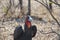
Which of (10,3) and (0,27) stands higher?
(10,3)

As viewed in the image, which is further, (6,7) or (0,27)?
(6,7)

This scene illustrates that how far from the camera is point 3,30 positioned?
613 centimetres

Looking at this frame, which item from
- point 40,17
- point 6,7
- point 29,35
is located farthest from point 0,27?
point 29,35

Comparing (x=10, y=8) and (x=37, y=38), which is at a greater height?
(x=10, y=8)

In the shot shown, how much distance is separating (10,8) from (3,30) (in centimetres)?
102

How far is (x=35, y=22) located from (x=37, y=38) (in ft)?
4.09

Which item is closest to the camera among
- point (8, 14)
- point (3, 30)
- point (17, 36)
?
point (17, 36)

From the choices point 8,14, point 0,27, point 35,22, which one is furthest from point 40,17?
point 0,27

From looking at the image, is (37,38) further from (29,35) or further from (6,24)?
(29,35)

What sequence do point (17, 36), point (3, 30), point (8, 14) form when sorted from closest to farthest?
1. point (17, 36)
2. point (3, 30)
3. point (8, 14)

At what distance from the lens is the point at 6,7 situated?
6797 millimetres

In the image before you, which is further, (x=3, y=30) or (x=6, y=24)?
(x=6, y=24)

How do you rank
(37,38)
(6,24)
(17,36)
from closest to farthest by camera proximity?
(17,36)
(37,38)
(6,24)

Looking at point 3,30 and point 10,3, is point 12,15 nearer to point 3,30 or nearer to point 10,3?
point 10,3
